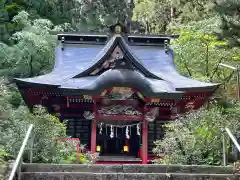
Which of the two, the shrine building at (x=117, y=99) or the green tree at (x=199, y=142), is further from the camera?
the shrine building at (x=117, y=99)

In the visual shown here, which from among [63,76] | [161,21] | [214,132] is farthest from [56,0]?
[214,132]

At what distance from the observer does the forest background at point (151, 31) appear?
8.77 m

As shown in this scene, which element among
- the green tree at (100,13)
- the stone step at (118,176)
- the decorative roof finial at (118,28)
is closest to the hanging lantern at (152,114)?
the decorative roof finial at (118,28)

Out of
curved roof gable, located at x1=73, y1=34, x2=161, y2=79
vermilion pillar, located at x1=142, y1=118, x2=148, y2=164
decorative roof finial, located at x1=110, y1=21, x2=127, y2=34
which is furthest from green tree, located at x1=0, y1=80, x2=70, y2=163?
decorative roof finial, located at x1=110, y1=21, x2=127, y2=34

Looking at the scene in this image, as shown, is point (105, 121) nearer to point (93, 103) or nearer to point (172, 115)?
point (93, 103)

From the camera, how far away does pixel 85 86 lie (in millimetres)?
13836

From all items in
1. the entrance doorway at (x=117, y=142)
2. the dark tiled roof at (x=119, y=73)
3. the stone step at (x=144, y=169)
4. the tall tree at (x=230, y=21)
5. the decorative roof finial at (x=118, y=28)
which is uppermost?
the tall tree at (x=230, y=21)

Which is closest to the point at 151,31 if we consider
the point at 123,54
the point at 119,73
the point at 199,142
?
the point at 123,54

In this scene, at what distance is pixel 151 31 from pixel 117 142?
44.2ft

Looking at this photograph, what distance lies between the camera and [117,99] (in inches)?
568

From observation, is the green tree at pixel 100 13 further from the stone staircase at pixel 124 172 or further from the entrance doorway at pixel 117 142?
the stone staircase at pixel 124 172

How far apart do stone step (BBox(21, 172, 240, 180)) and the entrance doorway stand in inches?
297

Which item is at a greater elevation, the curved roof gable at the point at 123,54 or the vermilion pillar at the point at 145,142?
the curved roof gable at the point at 123,54

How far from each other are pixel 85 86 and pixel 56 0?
1139 centimetres
